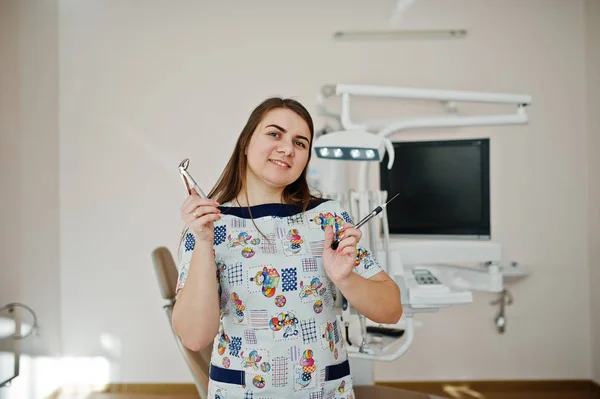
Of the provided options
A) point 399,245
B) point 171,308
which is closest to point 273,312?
point 171,308

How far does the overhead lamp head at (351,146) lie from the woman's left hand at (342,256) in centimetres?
66

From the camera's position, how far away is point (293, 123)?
1061 millimetres

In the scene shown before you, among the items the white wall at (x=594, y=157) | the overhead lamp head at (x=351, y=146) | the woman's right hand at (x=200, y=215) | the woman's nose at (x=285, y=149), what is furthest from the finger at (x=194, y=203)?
the white wall at (x=594, y=157)

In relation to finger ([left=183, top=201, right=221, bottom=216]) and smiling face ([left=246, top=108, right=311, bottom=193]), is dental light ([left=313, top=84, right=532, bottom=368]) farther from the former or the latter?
→ finger ([left=183, top=201, right=221, bottom=216])

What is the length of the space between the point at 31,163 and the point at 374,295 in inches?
88.5

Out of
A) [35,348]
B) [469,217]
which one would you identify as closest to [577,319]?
[469,217]

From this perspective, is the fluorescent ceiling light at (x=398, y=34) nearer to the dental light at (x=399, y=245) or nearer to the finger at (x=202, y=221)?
the dental light at (x=399, y=245)

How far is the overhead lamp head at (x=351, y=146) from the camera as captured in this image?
1.59m

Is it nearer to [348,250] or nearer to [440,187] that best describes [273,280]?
[348,250]

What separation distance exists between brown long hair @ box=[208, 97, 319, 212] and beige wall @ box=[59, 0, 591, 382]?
69.9 inches

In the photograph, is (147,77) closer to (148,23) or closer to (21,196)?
(148,23)

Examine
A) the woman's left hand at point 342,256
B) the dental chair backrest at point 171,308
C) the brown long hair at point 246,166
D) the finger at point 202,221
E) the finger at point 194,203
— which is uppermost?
the brown long hair at point 246,166

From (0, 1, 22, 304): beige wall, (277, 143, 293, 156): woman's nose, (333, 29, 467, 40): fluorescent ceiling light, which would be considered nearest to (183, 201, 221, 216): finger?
(277, 143, 293, 156): woman's nose

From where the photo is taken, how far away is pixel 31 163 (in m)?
2.61
